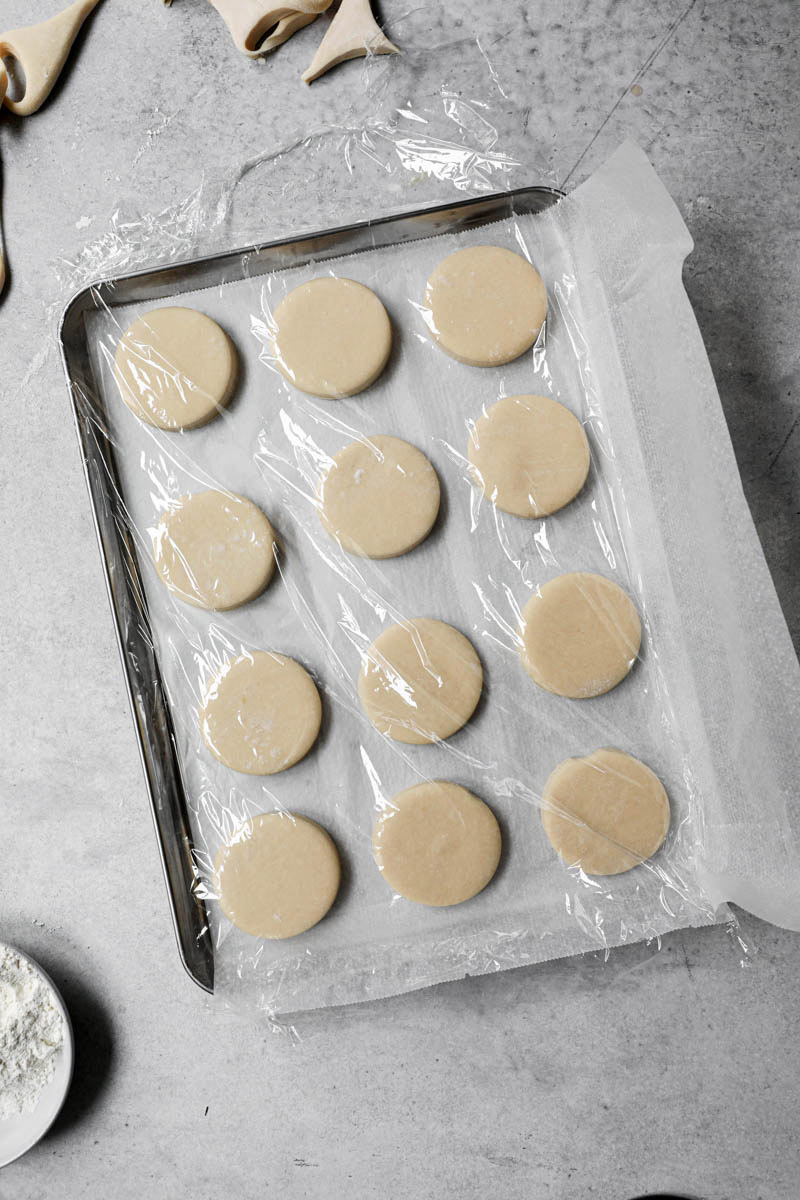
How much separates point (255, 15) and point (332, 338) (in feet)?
1.33

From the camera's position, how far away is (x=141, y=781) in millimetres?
879

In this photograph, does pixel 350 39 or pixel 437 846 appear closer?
pixel 437 846

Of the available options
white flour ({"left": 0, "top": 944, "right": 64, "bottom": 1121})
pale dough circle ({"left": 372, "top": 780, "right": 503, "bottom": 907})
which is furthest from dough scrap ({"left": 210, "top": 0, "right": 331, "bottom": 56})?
white flour ({"left": 0, "top": 944, "right": 64, "bottom": 1121})

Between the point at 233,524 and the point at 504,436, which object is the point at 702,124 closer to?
the point at 504,436

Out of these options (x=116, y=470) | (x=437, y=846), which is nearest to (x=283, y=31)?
(x=116, y=470)

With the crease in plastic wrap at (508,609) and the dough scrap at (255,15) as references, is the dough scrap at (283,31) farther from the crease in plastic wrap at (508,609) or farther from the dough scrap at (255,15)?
the crease in plastic wrap at (508,609)

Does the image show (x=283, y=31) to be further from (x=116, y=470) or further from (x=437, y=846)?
(x=437, y=846)

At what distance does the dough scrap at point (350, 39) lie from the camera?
0.91 meters

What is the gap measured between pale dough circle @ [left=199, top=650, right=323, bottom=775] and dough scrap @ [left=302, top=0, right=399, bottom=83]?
683 mm

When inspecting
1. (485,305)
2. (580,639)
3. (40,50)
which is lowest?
(580,639)

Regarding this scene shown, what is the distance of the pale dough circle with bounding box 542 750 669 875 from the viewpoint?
79 cm

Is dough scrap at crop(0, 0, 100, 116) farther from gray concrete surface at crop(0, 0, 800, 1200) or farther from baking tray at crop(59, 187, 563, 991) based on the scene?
baking tray at crop(59, 187, 563, 991)

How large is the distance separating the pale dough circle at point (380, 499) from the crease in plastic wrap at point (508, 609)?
0.07 ft

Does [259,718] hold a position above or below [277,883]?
above
